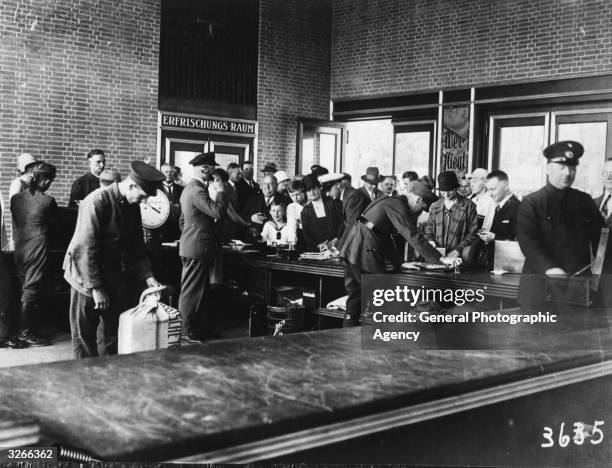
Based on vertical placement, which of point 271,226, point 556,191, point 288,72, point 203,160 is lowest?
point 271,226

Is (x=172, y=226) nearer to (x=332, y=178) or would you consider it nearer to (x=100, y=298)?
(x=332, y=178)

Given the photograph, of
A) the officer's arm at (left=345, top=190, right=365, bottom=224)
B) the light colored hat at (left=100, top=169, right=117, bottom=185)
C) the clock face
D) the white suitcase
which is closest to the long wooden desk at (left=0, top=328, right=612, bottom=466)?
the white suitcase

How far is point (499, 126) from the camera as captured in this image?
9.30m

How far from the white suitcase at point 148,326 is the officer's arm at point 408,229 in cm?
186

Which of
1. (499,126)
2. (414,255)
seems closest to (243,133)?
(499,126)

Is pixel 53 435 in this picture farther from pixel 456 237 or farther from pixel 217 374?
pixel 456 237

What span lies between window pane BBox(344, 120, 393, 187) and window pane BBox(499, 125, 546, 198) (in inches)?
97.0

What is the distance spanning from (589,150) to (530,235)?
499 centimetres

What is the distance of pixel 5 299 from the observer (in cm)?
564

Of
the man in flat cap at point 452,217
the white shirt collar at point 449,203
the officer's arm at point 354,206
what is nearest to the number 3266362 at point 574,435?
the man in flat cap at point 452,217

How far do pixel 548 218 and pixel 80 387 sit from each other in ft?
8.15

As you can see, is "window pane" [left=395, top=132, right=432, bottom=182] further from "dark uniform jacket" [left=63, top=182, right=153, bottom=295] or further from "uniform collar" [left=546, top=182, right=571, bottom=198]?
"dark uniform jacket" [left=63, top=182, right=153, bottom=295]

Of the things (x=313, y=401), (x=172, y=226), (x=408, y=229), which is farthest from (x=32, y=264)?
(x=313, y=401)

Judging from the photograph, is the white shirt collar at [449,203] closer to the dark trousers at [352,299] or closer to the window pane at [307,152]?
the dark trousers at [352,299]
